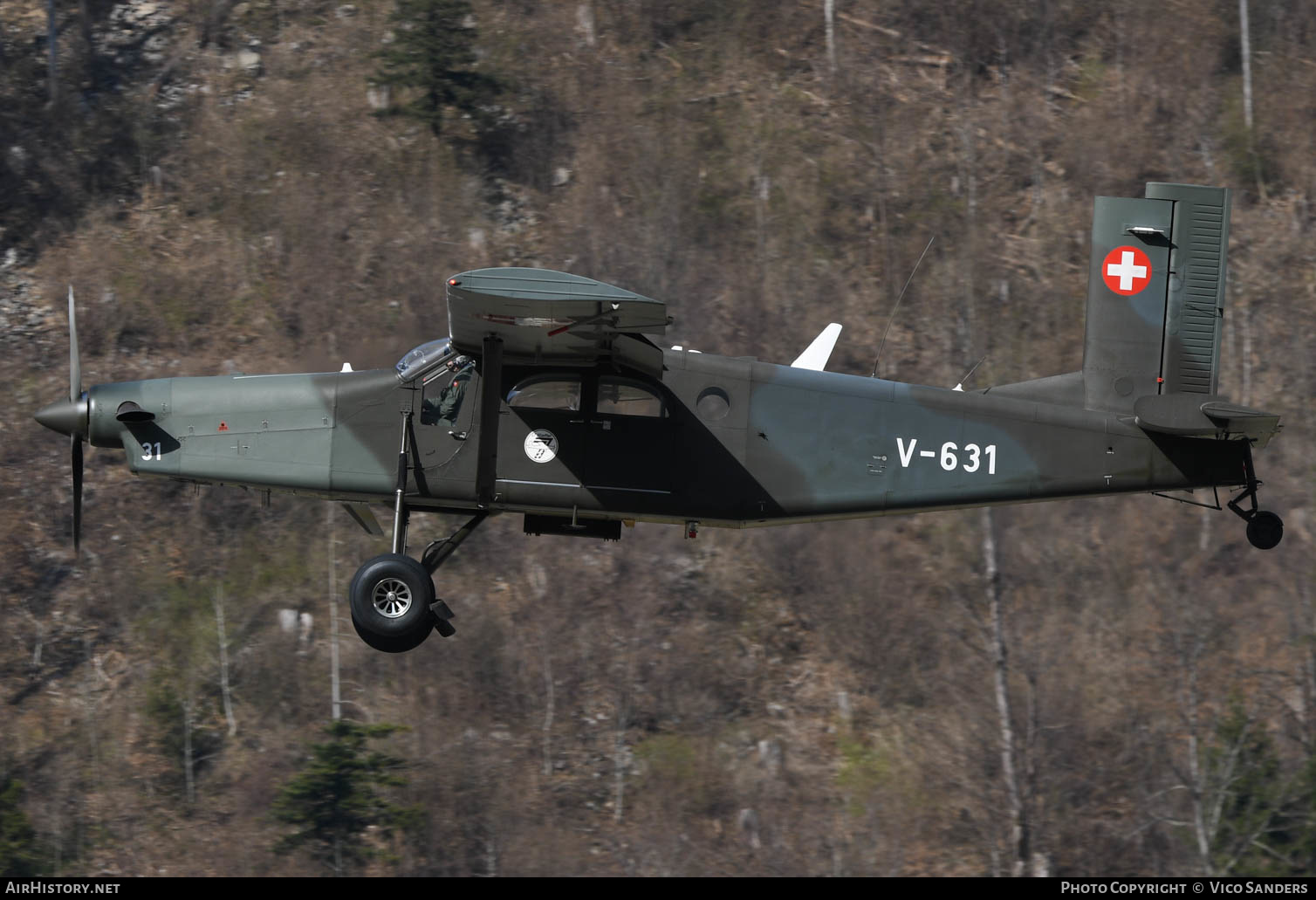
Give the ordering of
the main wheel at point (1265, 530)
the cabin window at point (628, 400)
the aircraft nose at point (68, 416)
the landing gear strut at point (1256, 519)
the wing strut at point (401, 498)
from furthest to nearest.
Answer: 1. the main wheel at point (1265, 530)
2. the landing gear strut at point (1256, 519)
3. the aircraft nose at point (68, 416)
4. the cabin window at point (628, 400)
5. the wing strut at point (401, 498)

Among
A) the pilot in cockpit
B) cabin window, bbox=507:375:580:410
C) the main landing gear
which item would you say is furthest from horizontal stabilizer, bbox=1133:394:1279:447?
the main landing gear

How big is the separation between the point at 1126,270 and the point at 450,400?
610cm

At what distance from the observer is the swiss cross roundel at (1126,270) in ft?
51.8

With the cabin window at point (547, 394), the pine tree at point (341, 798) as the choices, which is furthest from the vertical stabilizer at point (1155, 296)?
the pine tree at point (341, 798)

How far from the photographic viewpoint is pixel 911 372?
1324 inches

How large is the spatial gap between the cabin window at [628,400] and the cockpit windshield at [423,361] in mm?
1304

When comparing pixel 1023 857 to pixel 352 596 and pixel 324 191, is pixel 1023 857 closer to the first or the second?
pixel 324 191

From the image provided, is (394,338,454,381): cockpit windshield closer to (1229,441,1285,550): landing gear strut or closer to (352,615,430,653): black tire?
(352,615,430,653): black tire

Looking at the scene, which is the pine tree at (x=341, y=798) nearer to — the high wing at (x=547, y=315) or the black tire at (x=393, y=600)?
the black tire at (x=393, y=600)

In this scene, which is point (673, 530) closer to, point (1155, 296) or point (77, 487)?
point (1155, 296)

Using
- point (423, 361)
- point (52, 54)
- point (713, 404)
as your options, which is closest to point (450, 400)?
point (423, 361)

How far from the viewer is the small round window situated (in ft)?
47.6

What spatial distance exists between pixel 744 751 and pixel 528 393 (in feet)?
56.2
